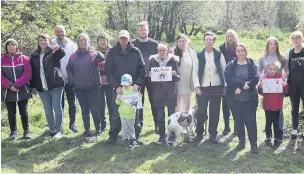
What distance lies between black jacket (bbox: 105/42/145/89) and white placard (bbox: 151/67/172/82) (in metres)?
0.24

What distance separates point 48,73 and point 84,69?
82 centimetres

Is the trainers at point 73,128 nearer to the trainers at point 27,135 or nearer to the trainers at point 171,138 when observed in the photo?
the trainers at point 27,135

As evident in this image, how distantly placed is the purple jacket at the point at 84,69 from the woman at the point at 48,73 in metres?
0.35

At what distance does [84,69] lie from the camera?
7633 mm

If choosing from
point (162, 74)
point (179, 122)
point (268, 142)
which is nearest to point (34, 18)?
point (162, 74)

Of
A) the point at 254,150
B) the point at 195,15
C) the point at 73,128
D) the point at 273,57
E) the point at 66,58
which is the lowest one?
the point at 254,150

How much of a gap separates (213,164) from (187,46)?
2556 mm

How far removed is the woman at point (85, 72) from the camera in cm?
762

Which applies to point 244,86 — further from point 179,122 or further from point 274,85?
point 179,122

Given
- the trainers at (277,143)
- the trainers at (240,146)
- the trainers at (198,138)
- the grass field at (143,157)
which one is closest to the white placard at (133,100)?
the grass field at (143,157)

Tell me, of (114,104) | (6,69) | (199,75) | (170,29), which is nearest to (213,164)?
(199,75)

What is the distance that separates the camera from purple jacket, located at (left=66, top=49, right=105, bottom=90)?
7625mm

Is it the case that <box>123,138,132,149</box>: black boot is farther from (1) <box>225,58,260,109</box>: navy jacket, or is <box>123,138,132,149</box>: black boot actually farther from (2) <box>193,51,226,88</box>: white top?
(1) <box>225,58,260,109</box>: navy jacket

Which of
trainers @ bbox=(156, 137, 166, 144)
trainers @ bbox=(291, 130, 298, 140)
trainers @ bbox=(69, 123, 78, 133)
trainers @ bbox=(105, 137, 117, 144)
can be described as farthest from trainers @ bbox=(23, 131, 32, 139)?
trainers @ bbox=(291, 130, 298, 140)
